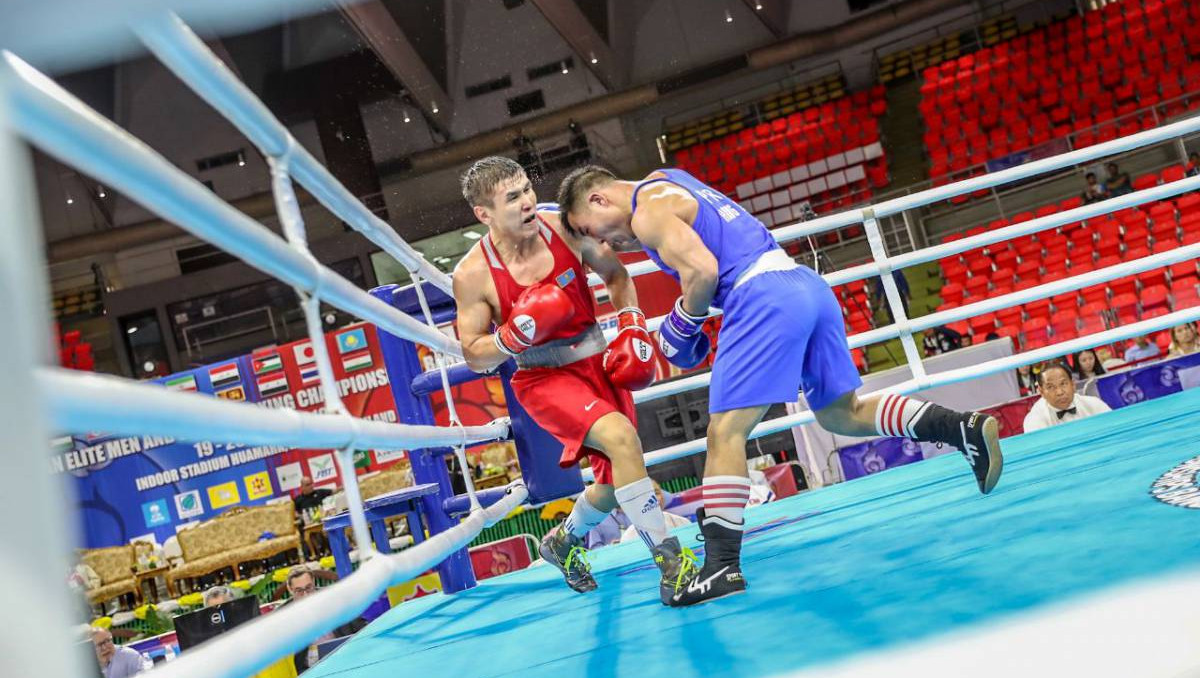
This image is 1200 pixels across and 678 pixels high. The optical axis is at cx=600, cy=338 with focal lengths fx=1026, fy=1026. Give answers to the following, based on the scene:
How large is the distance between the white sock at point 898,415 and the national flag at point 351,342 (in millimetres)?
9897

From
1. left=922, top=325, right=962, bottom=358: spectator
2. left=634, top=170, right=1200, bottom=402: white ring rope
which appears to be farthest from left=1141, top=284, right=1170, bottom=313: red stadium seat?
left=634, top=170, right=1200, bottom=402: white ring rope

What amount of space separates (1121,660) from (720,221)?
62.4 inches

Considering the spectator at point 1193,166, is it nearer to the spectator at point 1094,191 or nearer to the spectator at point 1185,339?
the spectator at point 1094,191

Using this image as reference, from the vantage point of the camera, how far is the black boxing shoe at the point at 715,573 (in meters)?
2.07

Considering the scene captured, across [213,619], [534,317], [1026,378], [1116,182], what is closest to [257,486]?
[213,619]

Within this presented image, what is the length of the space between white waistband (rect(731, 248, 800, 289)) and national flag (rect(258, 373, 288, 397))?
405 inches

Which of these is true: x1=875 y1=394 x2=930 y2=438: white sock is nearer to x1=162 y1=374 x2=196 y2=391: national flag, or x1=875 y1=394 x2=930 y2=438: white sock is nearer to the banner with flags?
the banner with flags

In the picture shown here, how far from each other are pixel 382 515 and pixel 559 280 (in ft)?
3.06

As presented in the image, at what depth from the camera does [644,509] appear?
239cm

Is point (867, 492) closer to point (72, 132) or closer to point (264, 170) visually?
point (72, 132)

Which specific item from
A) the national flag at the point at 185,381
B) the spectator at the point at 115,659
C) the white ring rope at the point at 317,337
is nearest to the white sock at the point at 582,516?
the white ring rope at the point at 317,337

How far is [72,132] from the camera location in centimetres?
80

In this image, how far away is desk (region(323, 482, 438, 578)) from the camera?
10.1 ft

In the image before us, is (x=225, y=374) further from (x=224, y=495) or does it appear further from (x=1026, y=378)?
(x=1026, y=378)
